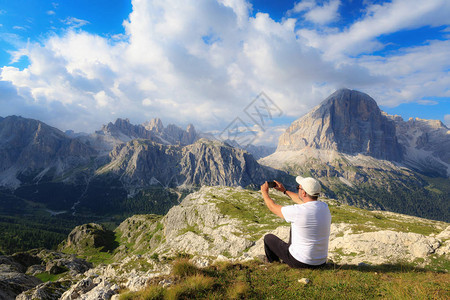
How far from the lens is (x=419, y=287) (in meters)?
7.43

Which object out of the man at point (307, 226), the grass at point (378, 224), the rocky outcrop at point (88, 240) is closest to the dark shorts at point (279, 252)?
the man at point (307, 226)

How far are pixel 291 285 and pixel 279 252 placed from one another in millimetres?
2153

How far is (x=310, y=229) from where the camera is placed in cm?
827

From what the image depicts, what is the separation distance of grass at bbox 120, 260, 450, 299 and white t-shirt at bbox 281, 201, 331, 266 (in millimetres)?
854

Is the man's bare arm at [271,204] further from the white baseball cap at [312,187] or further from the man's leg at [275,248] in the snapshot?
the man's leg at [275,248]

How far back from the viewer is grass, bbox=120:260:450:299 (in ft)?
24.4

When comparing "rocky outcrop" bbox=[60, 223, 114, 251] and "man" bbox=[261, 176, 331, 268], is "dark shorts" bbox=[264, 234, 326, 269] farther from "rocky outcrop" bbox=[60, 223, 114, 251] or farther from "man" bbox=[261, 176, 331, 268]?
"rocky outcrop" bbox=[60, 223, 114, 251]

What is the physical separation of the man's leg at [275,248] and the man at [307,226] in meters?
0.15

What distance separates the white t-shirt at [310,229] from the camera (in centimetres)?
809

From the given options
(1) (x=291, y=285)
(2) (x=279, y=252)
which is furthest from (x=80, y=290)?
(1) (x=291, y=285)

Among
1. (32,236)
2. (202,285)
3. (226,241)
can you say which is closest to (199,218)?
(226,241)

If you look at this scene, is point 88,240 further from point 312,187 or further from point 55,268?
point 312,187

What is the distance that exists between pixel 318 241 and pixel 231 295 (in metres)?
4.38

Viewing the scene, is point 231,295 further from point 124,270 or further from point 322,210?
point 124,270
